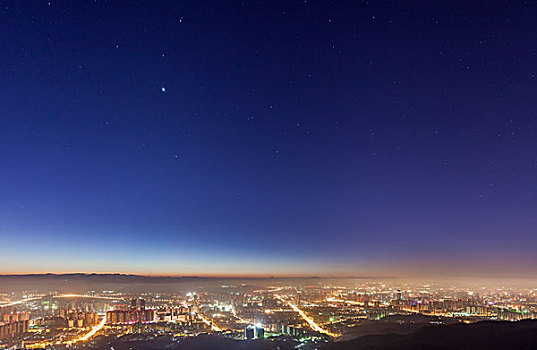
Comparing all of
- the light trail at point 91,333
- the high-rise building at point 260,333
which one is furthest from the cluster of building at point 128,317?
the high-rise building at point 260,333

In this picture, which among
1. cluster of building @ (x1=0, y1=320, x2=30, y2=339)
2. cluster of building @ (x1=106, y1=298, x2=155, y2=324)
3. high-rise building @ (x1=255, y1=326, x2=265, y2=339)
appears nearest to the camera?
high-rise building @ (x1=255, y1=326, x2=265, y2=339)

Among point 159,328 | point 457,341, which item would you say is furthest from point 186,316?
point 457,341

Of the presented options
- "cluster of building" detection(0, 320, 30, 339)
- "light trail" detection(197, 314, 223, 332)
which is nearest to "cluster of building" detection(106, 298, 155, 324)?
"light trail" detection(197, 314, 223, 332)

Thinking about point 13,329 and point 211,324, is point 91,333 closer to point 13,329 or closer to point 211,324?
point 13,329

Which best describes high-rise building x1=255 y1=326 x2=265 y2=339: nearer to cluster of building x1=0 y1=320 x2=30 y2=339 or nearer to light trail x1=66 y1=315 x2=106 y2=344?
light trail x1=66 y1=315 x2=106 y2=344

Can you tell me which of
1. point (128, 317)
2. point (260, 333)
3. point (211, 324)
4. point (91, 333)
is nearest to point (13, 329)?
point (91, 333)

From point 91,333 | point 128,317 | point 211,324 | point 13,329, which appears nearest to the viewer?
point 91,333

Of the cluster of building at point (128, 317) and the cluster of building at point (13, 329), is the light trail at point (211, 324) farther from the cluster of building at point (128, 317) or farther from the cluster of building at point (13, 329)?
the cluster of building at point (13, 329)

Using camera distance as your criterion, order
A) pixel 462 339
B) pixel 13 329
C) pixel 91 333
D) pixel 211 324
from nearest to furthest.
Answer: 1. pixel 462 339
2. pixel 91 333
3. pixel 13 329
4. pixel 211 324
